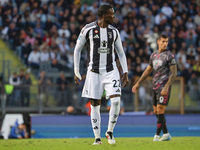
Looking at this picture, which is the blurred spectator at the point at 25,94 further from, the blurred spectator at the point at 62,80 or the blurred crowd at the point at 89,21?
the blurred crowd at the point at 89,21

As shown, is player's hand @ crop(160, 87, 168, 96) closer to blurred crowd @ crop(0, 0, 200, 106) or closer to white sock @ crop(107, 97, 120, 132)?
white sock @ crop(107, 97, 120, 132)

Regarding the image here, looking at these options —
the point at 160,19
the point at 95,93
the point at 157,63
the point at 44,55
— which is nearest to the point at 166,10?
the point at 160,19

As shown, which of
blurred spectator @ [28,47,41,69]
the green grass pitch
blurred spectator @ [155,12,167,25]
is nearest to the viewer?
the green grass pitch

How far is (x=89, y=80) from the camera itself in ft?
22.7

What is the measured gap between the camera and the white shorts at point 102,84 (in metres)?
6.77

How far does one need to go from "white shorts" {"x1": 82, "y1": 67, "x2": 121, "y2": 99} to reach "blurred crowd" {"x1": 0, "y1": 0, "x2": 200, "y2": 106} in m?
8.26

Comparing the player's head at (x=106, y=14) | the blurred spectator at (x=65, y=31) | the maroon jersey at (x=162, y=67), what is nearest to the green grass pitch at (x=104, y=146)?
the maroon jersey at (x=162, y=67)

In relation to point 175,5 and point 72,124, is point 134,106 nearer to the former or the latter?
point 72,124

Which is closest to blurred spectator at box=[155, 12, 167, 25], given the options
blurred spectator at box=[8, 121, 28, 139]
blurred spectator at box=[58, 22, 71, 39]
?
blurred spectator at box=[58, 22, 71, 39]

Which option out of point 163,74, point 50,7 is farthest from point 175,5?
point 163,74

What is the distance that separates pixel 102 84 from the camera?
271 inches

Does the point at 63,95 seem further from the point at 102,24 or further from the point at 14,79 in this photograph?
the point at 102,24

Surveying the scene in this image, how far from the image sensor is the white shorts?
6.77m

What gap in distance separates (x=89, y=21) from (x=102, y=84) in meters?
11.5
